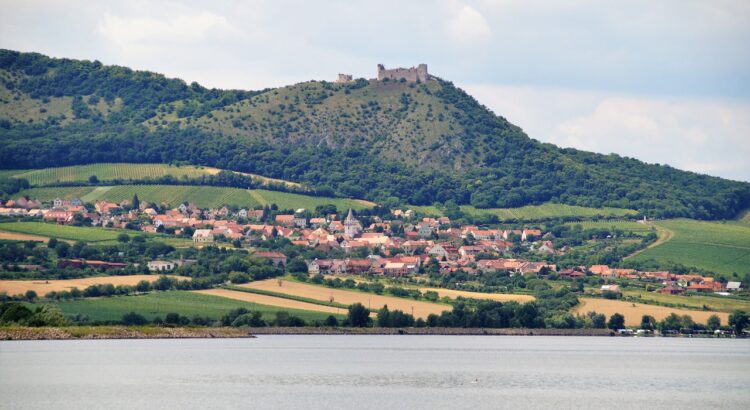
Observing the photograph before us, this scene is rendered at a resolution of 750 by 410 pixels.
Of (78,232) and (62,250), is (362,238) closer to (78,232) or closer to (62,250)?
(78,232)

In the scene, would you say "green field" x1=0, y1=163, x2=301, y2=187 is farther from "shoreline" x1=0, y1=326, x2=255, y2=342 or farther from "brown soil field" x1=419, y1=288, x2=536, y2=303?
"shoreline" x1=0, y1=326, x2=255, y2=342

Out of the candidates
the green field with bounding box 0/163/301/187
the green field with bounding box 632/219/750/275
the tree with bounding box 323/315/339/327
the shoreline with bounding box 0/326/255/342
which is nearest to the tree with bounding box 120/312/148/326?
the shoreline with bounding box 0/326/255/342

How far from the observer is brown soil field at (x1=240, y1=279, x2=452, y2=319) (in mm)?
112062

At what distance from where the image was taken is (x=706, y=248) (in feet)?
503

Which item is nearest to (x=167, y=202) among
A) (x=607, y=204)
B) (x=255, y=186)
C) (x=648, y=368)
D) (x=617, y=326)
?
(x=255, y=186)

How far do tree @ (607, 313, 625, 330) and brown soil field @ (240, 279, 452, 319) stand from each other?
14.5 metres

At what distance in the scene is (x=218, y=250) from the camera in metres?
134

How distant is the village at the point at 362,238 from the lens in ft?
455

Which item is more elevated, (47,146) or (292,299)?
(47,146)

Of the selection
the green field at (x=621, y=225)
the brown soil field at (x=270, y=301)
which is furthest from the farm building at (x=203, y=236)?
the green field at (x=621, y=225)

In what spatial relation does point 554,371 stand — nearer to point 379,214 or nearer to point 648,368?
point 648,368

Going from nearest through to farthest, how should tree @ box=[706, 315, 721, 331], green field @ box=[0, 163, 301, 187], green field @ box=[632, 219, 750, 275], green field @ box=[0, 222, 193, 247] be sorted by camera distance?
tree @ box=[706, 315, 721, 331], green field @ box=[0, 222, 193, 247], green field @ box=[632, 219, 750, 275], green field @ box=[0, 163, 301, 187]

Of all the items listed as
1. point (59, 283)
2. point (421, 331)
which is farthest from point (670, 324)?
point (59, 283)

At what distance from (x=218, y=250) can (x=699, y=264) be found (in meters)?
54.8
